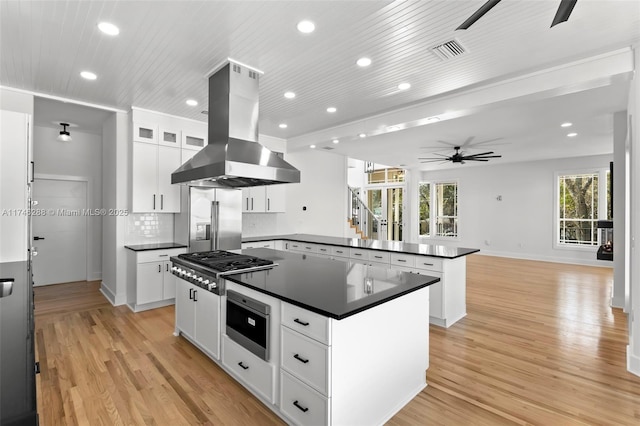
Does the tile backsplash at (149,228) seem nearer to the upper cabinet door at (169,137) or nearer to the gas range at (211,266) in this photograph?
the upper cabinet door at (169,137)

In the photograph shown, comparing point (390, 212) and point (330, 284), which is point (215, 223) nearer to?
point (330, 284)

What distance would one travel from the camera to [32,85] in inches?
148

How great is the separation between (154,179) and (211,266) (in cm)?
274

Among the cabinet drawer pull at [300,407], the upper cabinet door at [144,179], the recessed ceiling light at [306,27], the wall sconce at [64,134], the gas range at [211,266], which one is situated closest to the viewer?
the cabinet drawer pull at [300,407]

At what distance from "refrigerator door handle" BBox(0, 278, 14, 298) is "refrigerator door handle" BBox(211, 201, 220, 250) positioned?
9.46 feet

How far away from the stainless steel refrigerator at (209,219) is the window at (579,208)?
861 cm

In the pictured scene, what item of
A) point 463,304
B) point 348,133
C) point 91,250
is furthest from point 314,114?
point 91,250

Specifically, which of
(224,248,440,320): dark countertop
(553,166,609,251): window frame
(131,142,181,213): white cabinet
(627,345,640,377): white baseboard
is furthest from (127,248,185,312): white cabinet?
(553,166,609,251): window frame

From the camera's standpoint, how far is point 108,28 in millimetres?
2574

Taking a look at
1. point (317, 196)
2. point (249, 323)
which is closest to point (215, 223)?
point (317, 196)

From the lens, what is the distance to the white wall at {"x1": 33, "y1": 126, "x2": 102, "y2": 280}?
5625 millimetres

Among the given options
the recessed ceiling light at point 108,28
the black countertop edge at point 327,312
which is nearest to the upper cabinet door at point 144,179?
the recessed ceiling light at point 108,28

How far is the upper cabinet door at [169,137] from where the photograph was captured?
16.0 ft

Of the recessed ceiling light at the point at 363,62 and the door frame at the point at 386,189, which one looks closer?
the recessed ceiling light at the point at 363,62
